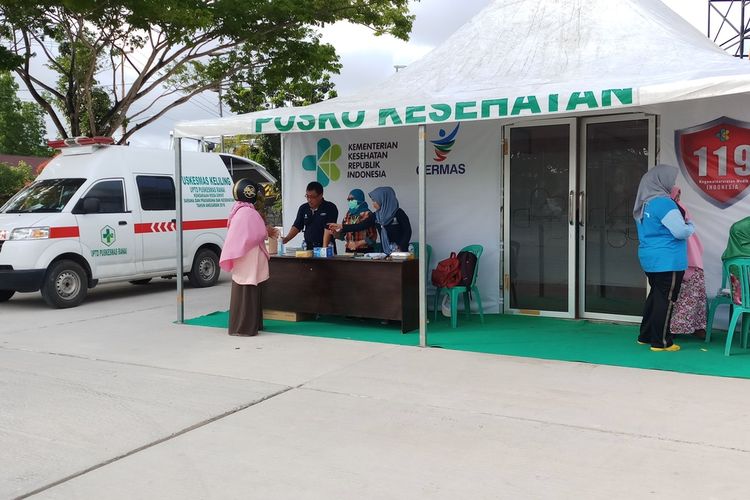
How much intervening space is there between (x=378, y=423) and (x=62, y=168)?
7903 mm

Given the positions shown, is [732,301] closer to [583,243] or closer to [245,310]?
[583,243]

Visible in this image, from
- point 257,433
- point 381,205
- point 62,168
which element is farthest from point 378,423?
point 62,168

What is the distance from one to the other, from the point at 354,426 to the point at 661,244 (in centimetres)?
346

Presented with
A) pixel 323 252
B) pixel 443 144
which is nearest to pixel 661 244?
pixel 443 144

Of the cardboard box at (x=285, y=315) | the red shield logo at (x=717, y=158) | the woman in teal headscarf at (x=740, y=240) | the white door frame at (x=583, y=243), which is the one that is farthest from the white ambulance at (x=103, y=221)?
the woman in teal headscarf at (x=740, y=240)

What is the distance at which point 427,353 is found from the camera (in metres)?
6.78

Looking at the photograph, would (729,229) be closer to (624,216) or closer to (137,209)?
(624,216)

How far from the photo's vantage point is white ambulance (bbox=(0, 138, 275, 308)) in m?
9.55

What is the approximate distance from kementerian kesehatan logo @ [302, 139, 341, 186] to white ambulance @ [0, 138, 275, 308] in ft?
8.68

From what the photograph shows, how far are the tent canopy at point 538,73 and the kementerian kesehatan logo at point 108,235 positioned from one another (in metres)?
2.97

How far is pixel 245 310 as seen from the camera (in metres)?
7.77

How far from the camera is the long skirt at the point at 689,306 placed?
22.1 ft

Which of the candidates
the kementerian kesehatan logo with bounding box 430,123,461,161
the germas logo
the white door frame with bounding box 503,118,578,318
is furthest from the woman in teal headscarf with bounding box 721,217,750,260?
the kementerian kesehatan logo with bounding box 430,123,461,161

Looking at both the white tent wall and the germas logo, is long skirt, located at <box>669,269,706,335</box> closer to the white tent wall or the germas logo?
the white tent wall
